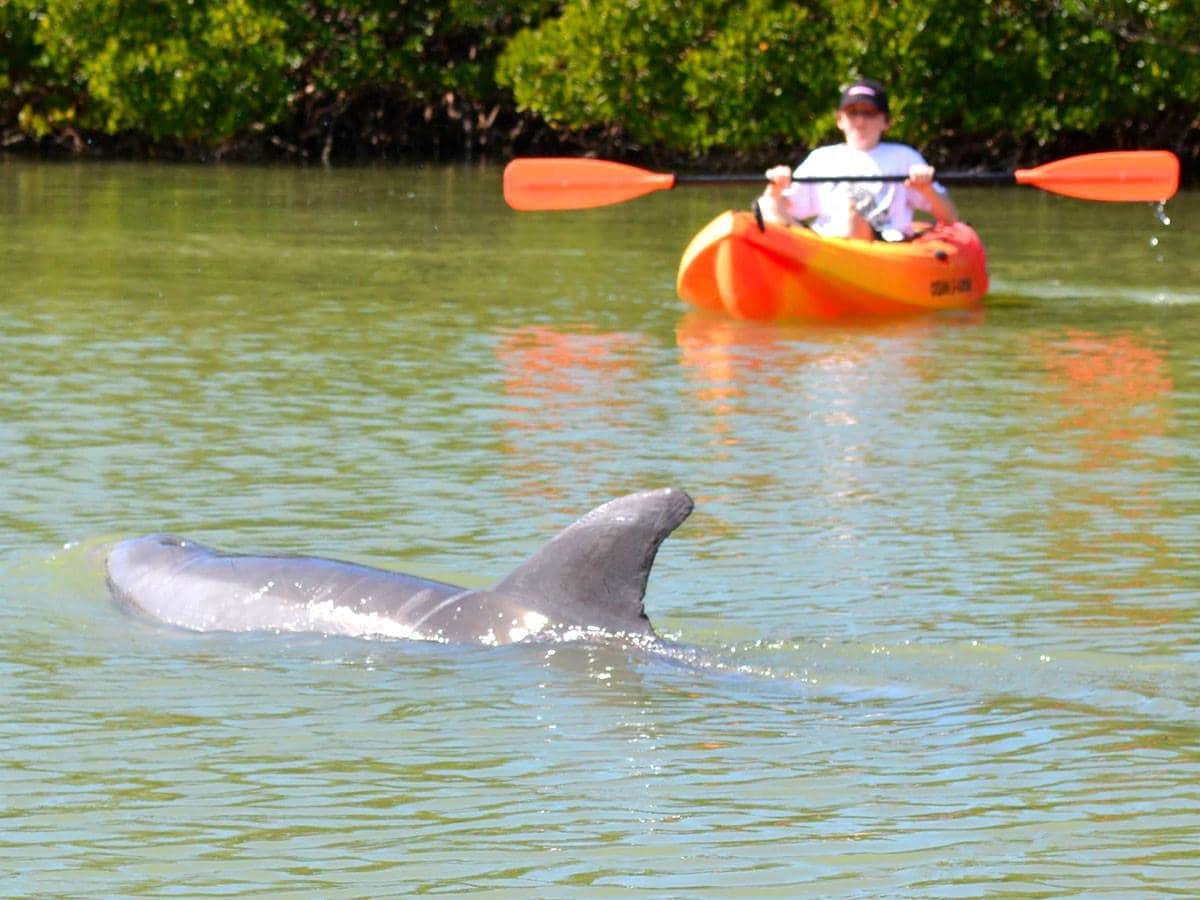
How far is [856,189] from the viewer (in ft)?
61.5

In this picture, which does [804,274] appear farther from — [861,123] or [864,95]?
[864,95]

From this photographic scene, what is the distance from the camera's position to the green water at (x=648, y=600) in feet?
21.0

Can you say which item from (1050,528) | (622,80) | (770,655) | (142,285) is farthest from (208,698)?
(622,80)

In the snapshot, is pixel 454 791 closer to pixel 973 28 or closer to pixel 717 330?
pixel 717 330

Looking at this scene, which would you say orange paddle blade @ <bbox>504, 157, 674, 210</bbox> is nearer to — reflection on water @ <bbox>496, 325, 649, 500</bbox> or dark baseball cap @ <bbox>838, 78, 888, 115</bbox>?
dark baseball cap @ <bbox>838, 78, 888, 115</bbox>

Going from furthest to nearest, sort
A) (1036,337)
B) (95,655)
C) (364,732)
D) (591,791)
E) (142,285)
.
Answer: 1. (142,285)
2. (1036,337)
3. (95,655)
4. (364,732)
5. (591,791)

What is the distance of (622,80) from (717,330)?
19.2 meters

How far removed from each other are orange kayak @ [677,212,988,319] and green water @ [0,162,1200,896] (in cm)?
36

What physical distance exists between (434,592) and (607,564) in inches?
28.8

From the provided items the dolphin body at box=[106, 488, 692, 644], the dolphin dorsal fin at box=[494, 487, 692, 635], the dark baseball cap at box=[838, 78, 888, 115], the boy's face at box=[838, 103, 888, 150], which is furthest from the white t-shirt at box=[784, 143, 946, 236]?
the dolphin dorsal fin at box=[494, 487, 692, 635]

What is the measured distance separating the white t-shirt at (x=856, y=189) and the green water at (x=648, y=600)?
3.41ft

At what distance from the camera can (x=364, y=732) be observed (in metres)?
7.36

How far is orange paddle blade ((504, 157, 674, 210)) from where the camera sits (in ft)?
62.1

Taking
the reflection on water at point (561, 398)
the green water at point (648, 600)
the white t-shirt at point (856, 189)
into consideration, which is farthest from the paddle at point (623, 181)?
the reflection on water at point (561, 398)
